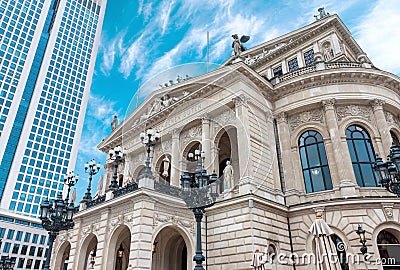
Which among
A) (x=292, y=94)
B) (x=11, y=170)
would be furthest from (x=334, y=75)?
(x=11, y=170)

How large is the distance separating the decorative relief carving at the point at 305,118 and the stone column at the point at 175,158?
924 cm

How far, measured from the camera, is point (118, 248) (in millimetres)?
20688

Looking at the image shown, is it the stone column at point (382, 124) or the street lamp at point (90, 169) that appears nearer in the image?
the stone column at point (382, 124)

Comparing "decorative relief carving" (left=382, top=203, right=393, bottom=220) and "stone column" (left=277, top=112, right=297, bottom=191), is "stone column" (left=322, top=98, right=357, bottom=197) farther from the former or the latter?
"stone column" (left=277, top=112, right=297, bottom=191)

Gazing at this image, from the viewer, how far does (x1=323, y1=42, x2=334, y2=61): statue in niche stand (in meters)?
27.9

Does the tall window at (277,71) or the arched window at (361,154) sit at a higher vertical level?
the tall window at (277,71)

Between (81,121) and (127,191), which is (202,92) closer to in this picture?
(127,191)

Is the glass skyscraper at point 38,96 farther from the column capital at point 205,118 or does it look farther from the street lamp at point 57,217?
the column capital at point 205,118

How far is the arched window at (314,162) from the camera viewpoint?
2062 centimetres

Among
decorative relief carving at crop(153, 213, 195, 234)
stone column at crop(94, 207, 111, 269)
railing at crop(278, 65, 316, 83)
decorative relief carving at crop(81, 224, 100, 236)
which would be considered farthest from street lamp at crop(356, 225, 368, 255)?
decorative relief carving at crop(81, 224, 100, 236)

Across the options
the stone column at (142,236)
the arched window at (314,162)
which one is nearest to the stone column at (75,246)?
the stone column at (142,236)

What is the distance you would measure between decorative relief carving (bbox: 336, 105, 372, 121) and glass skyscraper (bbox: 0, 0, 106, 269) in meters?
72.0

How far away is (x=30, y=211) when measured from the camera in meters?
80.8

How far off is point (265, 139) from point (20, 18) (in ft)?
340
